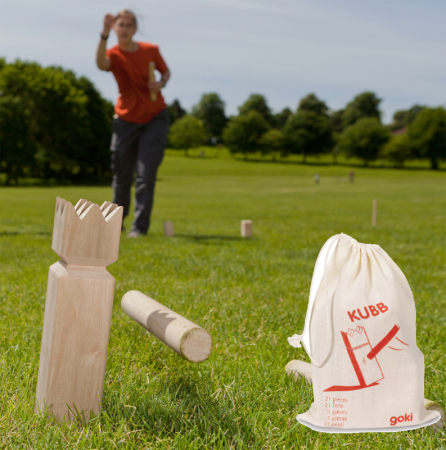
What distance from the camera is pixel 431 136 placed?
87.5 m

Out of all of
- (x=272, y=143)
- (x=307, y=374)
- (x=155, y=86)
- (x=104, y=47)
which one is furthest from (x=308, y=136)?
(x=307, y=374)

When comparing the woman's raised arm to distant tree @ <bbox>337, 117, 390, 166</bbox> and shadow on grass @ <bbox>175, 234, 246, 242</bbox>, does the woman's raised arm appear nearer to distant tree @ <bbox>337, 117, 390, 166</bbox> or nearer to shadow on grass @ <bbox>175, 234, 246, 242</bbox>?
shadow on grass @ <bbox>175, 234, 246, 242</bbox>

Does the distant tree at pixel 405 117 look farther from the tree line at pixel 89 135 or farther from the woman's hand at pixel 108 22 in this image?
the woman's hand at pixel 108 22

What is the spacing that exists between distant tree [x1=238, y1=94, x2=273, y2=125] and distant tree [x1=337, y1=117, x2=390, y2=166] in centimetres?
3536

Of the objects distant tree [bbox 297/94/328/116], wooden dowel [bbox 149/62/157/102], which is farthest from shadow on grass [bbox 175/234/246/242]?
distant tree [bbox 297/94/328/116]

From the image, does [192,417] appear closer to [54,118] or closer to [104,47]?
[104,47]

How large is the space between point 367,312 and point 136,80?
5984 millimetres

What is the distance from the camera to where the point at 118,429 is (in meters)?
1.70

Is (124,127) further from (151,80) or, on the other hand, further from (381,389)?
(381,389)

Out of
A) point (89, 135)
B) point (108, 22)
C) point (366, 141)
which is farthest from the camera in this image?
point (366, 141)

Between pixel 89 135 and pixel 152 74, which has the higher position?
pixel 89 135

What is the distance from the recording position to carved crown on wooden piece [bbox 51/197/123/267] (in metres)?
1.60

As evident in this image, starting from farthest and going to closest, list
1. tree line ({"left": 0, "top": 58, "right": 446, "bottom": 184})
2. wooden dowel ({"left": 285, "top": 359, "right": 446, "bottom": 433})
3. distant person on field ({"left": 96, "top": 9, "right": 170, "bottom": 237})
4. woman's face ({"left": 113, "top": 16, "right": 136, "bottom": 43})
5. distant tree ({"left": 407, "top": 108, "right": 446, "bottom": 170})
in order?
1. distant tree ({"left": 407, "top": 108, "right": 446, "bottom": 170})
2. tree line ({"left": 0, "top": 58, "right": 446, "bottom": 184})
3. distant person on field ({"left": 96, "top": 9, "right": 170, "bottom": 237})
4. woman's face ({"left": 113, "top": 16, "right": 136, "bottom": 43})
5. wooden dowel ({"left": 285, "top": 359, "right": 446, "bottom": 433})

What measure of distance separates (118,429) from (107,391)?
343mm
